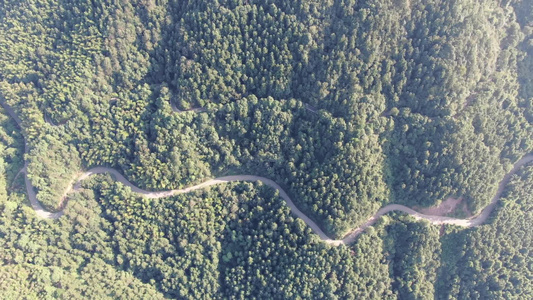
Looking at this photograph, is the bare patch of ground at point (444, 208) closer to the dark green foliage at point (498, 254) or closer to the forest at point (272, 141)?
the forest at point (272, 141)

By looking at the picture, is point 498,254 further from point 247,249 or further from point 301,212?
point 247,249

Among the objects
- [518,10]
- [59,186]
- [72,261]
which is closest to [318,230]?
[72,261]

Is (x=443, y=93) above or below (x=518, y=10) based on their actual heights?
below

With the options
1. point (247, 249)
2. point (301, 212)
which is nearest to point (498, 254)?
point (301, 212)

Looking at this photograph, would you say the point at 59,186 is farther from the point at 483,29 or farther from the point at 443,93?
the point at 483,29

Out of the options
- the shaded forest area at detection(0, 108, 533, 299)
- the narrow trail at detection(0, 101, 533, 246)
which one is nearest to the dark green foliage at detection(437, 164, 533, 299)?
the shaded forest area at detection(0, 108, 533, 299)

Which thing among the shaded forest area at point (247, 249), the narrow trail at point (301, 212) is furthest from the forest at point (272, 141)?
the narrow trail at point (301, 212)

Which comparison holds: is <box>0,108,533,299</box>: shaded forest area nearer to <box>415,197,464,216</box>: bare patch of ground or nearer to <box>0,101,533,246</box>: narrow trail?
<box>0,101,533,246</box>: narrow trail

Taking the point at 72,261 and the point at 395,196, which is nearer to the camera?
the point at 72,261
